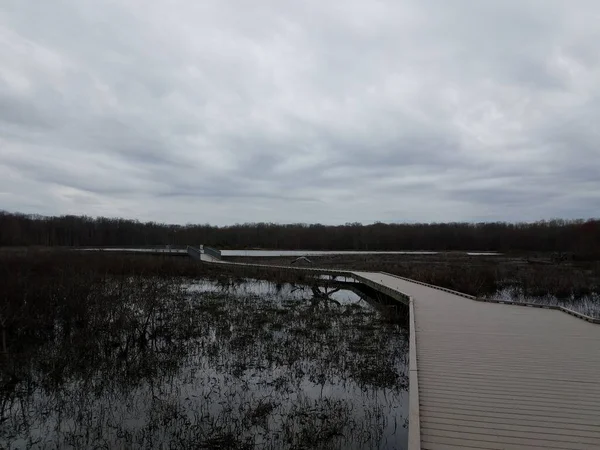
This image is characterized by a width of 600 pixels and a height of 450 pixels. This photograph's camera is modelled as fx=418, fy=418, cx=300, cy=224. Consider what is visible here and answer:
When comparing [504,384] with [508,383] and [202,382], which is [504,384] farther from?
[202,382]

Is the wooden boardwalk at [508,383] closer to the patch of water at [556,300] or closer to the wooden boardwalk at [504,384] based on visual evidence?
the wooden boardwalk at [504,384]

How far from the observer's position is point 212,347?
401 inches

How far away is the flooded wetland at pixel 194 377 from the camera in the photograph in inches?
229

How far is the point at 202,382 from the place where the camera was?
787cm

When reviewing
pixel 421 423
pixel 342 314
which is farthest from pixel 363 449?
pixel 342 314

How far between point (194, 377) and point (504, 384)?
5.49 m

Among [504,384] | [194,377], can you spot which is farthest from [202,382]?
[504,384]

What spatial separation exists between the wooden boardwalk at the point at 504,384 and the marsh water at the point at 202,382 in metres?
0.98

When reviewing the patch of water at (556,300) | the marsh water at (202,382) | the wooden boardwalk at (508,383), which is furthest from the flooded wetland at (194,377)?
the patch of water at (556,300)

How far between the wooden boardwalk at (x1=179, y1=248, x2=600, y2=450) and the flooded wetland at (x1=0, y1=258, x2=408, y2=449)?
0.98 metres

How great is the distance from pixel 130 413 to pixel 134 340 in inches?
163

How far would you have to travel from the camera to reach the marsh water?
19.0ft

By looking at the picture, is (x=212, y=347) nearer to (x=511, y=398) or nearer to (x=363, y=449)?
(x=363, y=449)

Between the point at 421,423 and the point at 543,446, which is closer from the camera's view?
the point at 543,446
